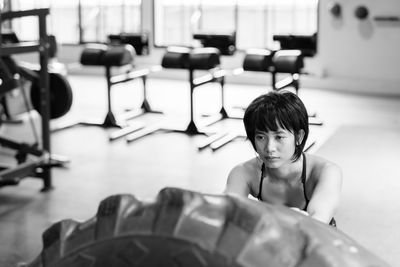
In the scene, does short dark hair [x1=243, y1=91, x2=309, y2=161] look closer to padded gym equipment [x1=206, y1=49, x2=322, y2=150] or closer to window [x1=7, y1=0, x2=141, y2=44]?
padded gym equipment [x1=206, y1=49, x2=322, y2=150]

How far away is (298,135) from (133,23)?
362 inches

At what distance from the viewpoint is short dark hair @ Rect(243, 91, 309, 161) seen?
1684 mm

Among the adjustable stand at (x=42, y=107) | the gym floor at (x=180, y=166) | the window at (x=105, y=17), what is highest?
the window at (x=105, y=17)

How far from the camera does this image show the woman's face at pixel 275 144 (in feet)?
5.58

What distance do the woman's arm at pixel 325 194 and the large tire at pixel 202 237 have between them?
40.4 inches

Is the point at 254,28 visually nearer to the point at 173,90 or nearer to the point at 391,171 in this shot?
the point at 173,90

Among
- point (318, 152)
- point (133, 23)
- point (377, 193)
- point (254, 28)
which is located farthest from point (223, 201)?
point (254, 28)

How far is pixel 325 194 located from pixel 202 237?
1.21 metres

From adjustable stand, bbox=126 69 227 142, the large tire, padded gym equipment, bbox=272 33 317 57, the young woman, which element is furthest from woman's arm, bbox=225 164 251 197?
padded gym equipment, bbox=272 33 317 57

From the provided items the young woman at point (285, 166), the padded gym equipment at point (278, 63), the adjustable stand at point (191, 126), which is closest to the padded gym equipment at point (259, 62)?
the padded gym equipment at point (278, 63)

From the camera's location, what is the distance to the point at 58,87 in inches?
196

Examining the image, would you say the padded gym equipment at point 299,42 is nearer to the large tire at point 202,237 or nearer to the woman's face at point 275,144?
the woman's face at point 275,144

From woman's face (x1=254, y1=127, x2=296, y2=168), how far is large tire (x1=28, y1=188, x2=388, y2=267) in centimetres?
97

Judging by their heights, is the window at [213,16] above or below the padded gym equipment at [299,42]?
above
